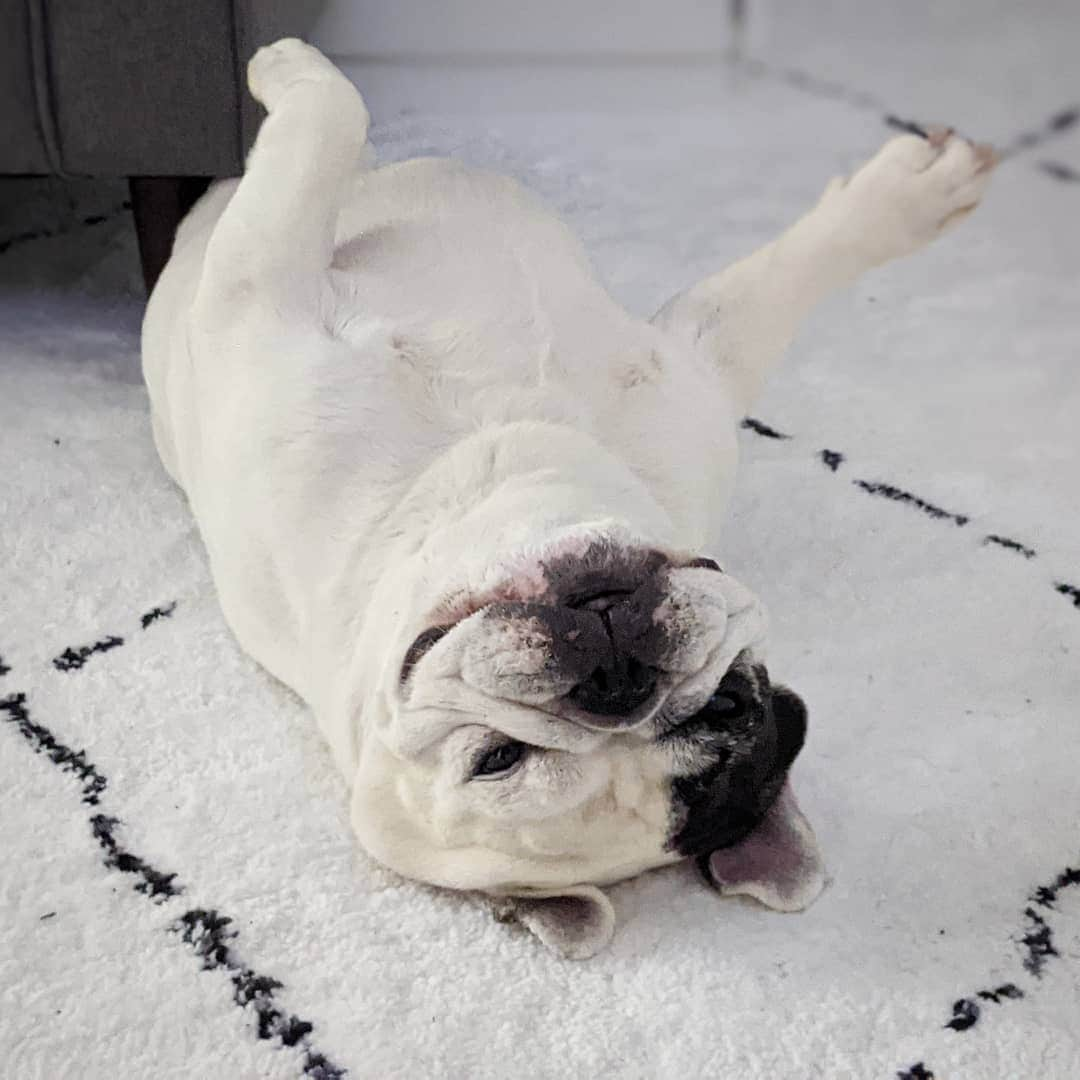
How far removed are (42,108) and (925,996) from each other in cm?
138

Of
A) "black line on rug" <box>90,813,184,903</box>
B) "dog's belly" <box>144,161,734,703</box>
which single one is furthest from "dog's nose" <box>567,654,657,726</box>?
"black line on rug" <box>90,813,184,903</box>

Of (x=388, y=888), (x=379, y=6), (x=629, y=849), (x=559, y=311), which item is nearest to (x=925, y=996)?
(x=629, y=849)

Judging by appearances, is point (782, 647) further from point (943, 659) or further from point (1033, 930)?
point (1033, 930)

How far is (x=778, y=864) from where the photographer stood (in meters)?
1.24

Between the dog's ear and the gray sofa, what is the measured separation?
99 cm

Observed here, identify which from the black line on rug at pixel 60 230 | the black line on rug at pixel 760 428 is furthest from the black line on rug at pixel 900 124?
the black line on rug at pixel 60 230

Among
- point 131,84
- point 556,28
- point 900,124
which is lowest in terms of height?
point 900,124

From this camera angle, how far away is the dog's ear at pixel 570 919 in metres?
1.17

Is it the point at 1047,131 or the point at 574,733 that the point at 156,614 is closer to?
the point at 574,733

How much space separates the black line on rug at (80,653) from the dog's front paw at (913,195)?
0.87 meters

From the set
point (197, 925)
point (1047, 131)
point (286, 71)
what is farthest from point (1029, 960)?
point (1047, 131)

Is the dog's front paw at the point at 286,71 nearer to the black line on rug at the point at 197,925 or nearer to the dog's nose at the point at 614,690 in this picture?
the black line on rug at the point at 197,925

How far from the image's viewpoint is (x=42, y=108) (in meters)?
1.76

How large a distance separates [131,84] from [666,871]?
43.6 inches
